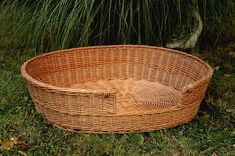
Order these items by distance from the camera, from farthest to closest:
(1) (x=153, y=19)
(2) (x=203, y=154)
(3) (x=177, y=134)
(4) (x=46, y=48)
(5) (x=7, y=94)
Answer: (4) (x=46, y=48)
(1) (x=153, y=19)
(5) (x=7, y=94)
(3) (x=177, y=134)
(2) (x=203, y=154)

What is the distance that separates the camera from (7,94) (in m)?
3.06

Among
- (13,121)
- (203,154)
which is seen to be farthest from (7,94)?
(203,154)

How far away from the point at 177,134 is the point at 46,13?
5.11ft

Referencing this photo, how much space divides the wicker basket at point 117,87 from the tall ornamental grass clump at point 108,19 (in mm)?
211

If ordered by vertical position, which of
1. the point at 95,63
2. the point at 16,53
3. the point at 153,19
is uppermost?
the point at 153,19

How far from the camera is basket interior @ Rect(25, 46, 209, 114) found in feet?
A: 9.91

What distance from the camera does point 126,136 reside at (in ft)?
8.08

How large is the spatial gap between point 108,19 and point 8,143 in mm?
1540

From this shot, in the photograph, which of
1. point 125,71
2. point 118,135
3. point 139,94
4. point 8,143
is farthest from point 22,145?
point 125,71

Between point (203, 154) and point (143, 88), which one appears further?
point (143, 88)

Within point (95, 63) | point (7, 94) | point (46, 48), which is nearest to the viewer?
point (7, 94)

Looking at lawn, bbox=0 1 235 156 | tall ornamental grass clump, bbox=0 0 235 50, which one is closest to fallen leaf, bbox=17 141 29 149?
lawn, bbox=0 1 235 156

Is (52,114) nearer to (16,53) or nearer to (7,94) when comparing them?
(7,94)

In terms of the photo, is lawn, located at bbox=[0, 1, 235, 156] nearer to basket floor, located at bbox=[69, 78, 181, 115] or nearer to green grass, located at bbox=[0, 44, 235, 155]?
green grass, located at bbox=[0, 44, 235, 155]
